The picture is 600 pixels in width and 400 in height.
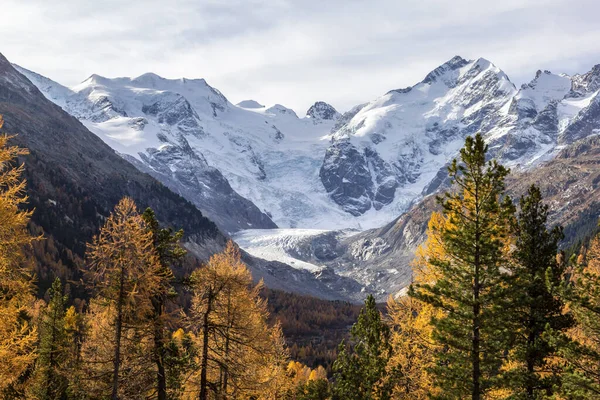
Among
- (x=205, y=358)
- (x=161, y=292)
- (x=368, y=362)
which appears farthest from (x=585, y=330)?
(x=161, y=292)

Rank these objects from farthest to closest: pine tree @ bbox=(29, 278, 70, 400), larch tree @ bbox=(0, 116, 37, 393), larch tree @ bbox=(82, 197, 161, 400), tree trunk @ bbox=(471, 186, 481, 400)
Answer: pine tree @ bbox=(29, 278, 70, 400)
larch tree @ bbox=(82, 197, 161, 400)
tree trunk @ bbox=(471, 186, 481, 400)
larch tree @ bbox=(0, 116, 37, 393)

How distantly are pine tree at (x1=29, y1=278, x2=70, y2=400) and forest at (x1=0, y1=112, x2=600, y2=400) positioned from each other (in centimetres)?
668

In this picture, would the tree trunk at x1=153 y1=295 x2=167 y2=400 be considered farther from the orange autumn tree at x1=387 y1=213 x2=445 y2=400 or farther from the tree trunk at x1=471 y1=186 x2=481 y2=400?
the tree trunk at x1=471 y1=186 x2=481 y2=400

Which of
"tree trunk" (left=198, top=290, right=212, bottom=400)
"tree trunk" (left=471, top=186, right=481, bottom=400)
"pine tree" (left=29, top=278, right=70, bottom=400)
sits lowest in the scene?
"pine tree" (left=29, top=278, right=70, bottom=400)

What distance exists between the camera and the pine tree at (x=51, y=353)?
3319 cm

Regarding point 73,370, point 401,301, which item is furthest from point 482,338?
point 73,370

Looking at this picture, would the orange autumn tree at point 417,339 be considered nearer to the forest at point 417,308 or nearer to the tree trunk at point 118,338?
the forest at point 417,308

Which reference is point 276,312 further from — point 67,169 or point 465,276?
point 465,276

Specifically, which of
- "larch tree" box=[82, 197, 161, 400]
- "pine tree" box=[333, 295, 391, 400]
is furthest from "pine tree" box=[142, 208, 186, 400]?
"pine tree" box=[333, 295, 391, 400]

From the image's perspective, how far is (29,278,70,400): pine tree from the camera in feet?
109

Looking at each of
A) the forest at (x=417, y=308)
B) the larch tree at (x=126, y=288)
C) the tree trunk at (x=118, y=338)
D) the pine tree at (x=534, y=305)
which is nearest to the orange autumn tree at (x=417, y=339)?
the forest at (x=417, y=308)

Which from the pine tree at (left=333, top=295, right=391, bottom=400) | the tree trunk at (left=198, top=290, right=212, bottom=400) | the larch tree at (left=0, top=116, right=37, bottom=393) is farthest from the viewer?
the pine tree at (left=333, top=295, right=391, bottom=400)

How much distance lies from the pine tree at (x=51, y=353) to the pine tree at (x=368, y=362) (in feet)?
61.6

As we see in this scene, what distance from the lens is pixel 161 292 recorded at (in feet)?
68.7
